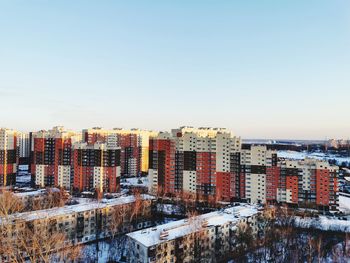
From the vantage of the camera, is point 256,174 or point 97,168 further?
point 97,168

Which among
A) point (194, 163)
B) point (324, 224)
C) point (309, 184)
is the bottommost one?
point (324, 224)

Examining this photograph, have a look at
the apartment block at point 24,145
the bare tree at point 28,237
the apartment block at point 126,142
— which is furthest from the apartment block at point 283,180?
the apartment block at point 24,145

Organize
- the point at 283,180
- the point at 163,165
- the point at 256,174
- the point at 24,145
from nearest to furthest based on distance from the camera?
1. the point at 283,180
2. the point at 256,174
3. the point at 163,165
4. the point at 24,145

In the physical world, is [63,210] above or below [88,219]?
above

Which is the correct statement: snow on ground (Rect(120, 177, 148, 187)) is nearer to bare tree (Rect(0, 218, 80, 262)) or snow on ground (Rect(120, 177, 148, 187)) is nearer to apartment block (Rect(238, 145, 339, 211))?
apartment block (Rect(238, 145, 339, 211))

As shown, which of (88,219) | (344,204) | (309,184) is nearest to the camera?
(88,219)

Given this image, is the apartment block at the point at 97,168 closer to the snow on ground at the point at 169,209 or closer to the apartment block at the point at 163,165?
the apartment block at the point at 163,165

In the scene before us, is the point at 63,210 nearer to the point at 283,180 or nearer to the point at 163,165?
the point at 163,165

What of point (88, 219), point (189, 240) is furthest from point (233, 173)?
point (189, 240)
